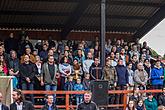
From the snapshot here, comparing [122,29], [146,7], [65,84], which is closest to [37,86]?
[65,84]

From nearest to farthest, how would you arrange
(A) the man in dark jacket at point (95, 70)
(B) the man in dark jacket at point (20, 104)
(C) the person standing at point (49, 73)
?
(B) the man in dark jacket at point (20, 104) → (C) the person standing at point (49, 73) → (A) the man in dark jacket at point (95, 70)

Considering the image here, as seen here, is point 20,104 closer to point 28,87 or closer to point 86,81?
point 28,87

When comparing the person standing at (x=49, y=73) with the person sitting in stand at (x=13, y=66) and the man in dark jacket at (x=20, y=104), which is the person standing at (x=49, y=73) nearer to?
the person sitting in stand at (x=13, y=66)

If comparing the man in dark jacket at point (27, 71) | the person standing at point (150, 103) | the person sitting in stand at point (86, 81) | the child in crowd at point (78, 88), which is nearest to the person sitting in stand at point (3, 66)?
the man in dark jacket at point (27, 71)

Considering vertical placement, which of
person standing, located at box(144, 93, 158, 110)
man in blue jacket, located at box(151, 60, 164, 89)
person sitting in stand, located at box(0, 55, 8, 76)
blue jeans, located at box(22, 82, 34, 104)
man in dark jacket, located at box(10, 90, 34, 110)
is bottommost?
person standing, located at box(144, 93, 158, 110)

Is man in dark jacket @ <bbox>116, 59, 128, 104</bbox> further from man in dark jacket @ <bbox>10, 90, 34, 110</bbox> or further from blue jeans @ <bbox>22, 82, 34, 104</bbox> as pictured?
man in dark jacket @ <bbox>10, 90, 34, 110</bbox>

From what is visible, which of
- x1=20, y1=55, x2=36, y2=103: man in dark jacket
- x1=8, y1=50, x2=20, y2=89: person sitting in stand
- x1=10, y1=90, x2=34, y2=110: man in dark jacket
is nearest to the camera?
x1=10, y1=90, x2=34, y2=110: man in dark jacket

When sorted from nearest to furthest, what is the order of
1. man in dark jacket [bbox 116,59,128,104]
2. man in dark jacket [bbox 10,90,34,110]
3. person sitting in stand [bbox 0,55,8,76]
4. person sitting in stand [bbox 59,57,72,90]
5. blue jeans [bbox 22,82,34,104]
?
1. man in dark jacket [bbox 10,90,34,110]
2. person sitting in stand [bbox 0,55,8,76]
3. blue jeans [bbox 22,82,34,104]
4. person sitting in stand [bbox 59,57,72,90]
5. man in dark jacket [bbox 116,59,128,104]

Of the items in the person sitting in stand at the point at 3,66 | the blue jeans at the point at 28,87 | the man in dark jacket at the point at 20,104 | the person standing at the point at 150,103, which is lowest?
the person standing at the point at 150,103

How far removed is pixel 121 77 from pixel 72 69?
166 cm

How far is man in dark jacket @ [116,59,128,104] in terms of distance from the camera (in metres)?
14.8

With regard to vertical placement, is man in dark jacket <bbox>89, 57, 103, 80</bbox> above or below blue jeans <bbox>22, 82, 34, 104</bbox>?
above

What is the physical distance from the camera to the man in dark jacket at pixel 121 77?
14.8 meters

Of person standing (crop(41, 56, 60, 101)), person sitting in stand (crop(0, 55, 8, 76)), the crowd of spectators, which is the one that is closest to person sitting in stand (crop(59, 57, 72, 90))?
the crowd of spectators
